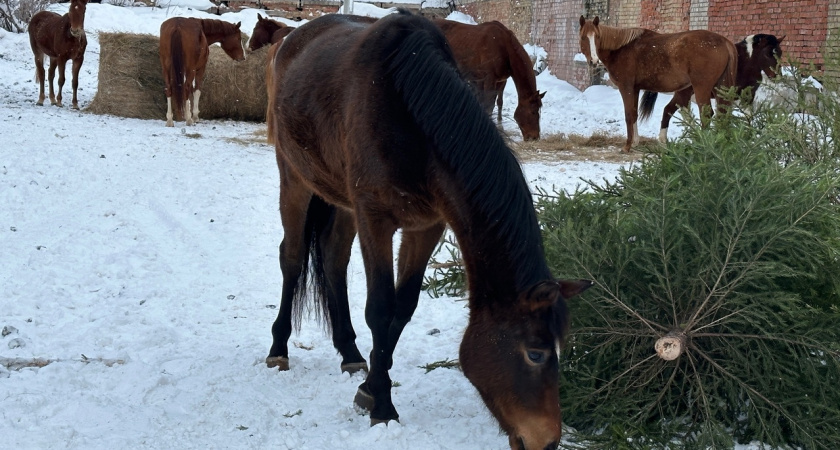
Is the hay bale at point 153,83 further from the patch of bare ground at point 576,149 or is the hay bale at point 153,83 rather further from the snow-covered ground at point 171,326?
the patch of bare ground at point 576,149

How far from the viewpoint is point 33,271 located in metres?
5.21

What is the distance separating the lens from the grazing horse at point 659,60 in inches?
427

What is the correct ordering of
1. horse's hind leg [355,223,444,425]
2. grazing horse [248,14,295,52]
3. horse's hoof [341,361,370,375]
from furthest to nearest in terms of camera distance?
1. grazing horse [248,14,295,52]
2. horse's hoof [341,361,370,375]
3. horse's hind leg [355,223,444,425]

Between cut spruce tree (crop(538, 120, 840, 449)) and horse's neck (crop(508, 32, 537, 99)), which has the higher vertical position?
horse's neck (crop(508, 32, 537, 99))

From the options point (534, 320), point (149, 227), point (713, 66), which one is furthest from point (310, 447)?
point (713, 66)

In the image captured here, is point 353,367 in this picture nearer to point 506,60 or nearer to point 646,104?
point 506,60

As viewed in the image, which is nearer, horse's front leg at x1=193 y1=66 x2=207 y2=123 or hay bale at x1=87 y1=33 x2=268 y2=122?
horse's front leg at x1=193 y1=66 x2=207 y2=123

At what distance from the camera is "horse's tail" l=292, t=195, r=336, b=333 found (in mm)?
4270

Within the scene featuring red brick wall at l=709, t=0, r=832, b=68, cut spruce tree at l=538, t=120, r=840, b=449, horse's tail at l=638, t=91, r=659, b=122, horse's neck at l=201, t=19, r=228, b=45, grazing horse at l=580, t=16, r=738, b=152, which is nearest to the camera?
cut spruce tree at l=538, t=120, r=840, b=449

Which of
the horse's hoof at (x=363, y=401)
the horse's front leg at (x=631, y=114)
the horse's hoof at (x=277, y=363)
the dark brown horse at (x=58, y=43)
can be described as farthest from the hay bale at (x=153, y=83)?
the horse's hoof at (x=363, y=401)

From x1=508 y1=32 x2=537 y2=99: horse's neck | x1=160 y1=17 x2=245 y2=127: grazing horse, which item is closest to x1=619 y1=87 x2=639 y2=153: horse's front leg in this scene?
x1=508 y1=32 x2=537 y2=99: horse's neck

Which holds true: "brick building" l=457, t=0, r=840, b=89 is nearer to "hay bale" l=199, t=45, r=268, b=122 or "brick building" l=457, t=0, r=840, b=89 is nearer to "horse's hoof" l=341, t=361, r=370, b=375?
"hay bale" l=199, t=45, r=268, b=122

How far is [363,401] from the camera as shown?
3.47 m

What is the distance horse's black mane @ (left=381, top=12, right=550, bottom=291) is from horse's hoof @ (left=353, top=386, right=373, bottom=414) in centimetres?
102
